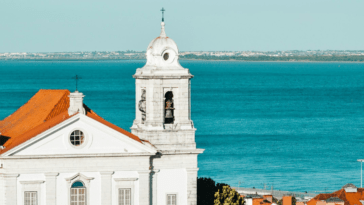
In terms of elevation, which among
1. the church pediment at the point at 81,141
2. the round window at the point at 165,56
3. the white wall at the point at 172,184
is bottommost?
the white wall at the point at 172,184

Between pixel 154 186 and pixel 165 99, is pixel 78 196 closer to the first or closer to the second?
pixel 154 186

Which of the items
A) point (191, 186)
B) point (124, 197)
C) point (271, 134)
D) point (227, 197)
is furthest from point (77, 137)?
point (271, 134)

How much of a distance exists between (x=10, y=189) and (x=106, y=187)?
3.97 m

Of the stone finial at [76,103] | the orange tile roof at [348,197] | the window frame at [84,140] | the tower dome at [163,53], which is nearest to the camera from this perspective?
the window frame at [84,140]

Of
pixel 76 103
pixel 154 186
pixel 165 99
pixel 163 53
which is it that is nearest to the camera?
pixel 76 103

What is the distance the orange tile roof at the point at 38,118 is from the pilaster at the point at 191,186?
→ 2.92 m

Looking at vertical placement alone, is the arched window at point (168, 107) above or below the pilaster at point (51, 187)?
above

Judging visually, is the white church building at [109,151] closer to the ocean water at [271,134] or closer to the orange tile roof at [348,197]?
the orange tile roof at [348,197]

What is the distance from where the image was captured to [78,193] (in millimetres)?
35625

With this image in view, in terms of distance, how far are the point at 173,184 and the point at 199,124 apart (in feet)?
286

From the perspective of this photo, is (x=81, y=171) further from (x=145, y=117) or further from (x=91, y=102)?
(x=91, y=102)

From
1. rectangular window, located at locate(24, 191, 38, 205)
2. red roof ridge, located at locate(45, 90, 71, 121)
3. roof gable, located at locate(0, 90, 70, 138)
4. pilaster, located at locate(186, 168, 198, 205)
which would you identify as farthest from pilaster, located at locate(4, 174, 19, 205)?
pilaster, located at locate(186, 168, 198, 205)

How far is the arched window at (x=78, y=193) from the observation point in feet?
116

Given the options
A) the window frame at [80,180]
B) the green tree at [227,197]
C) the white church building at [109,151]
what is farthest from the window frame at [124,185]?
the green tree at [227,197]
